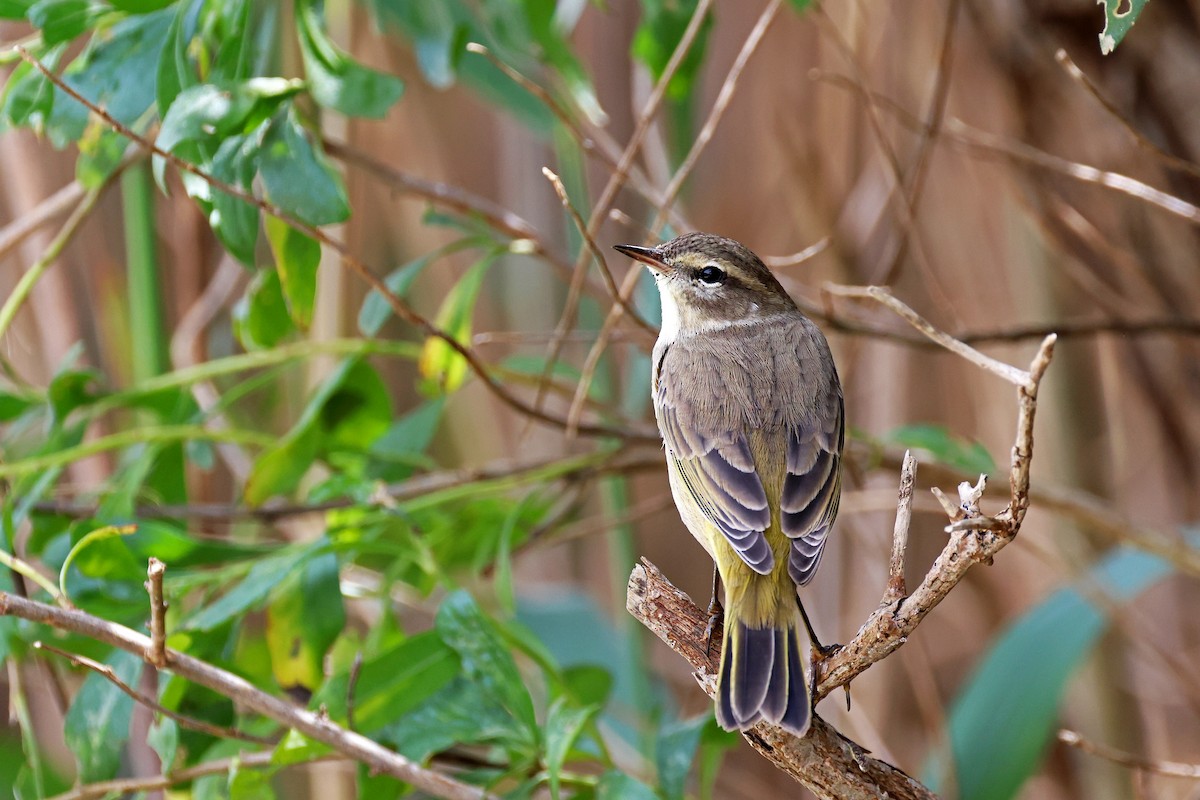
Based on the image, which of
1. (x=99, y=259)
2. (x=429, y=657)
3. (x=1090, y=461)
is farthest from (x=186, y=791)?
(x=1090, y=461)

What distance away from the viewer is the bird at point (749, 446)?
2014mm

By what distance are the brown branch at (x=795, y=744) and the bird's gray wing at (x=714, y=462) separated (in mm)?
190

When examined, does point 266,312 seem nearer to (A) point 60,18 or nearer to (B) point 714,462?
(A) point 60,18

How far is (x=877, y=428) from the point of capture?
473 cm

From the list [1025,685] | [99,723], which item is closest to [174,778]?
[99,723]

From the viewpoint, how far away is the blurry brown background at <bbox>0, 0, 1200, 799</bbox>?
3.40 m

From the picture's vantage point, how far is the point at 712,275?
119 inches

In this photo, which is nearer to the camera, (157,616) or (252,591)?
(157,616)

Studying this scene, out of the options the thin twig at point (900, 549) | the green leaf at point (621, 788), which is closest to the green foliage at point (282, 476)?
the green leaf at point (621, 788)

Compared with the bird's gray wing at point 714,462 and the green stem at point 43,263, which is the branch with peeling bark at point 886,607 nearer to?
the bird's gray wing at point 714,462

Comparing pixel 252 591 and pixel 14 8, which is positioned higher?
pixel 14 8

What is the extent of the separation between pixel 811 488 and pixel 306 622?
1.09 m

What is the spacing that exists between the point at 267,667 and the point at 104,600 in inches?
19.2

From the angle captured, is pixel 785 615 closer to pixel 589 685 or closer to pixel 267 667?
pixel 589 685
